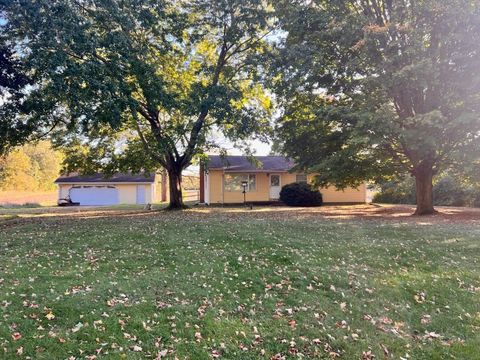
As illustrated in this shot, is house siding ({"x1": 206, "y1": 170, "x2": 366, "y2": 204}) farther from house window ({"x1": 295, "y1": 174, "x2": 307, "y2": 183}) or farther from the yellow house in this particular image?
house window ({"x1": 295, "y1": 174, "x2": 307, "y2": 183})

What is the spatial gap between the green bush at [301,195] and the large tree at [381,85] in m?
7.08

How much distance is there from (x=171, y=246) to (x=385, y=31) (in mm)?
10968

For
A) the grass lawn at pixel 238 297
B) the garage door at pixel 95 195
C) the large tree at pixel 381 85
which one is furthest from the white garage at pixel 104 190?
the grass lawn at pixel 238 297

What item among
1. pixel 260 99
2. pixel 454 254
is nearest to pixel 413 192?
pixel 260 99

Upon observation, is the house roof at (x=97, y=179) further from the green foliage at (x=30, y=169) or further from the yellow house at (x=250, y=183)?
the yellow house at (x=250, y=183)

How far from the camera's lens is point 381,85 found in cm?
1384

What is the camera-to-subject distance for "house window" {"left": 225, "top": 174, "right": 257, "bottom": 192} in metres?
28.1

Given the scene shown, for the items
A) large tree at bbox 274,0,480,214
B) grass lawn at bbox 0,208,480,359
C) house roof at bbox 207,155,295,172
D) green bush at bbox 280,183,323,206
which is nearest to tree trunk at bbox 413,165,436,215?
large tree at bbox 274,0,480,214

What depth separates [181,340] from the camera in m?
4.62

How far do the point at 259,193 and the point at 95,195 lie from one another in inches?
641

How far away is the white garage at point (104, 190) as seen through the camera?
3516 cm

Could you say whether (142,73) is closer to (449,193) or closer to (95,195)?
(449,193)

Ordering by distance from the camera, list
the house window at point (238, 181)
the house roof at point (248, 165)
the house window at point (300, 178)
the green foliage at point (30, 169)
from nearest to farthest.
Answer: the house roof at point (248, 165)
the house window at point (238, 181)
the house window at point (300, 178)
the green foliage at point (30, 169)

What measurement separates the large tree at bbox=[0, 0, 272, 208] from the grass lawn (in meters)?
4.46
